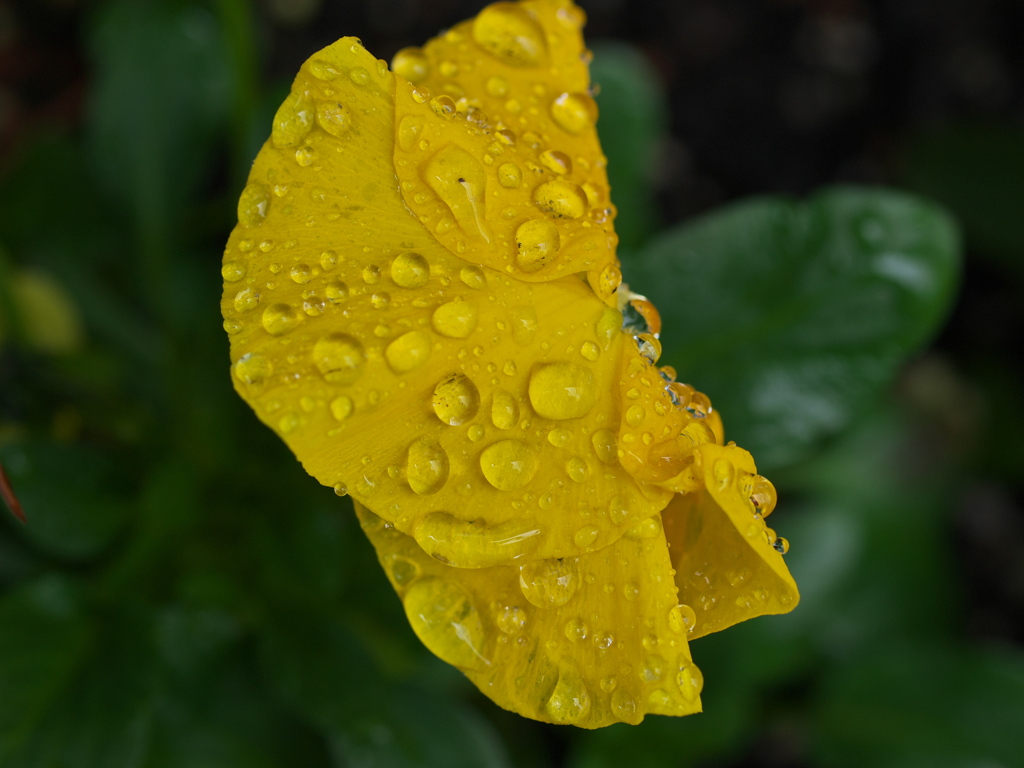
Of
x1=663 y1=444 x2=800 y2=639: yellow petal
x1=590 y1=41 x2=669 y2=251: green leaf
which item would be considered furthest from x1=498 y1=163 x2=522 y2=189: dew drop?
x1=590 y1=41 x2=669 y2=251: green leaf

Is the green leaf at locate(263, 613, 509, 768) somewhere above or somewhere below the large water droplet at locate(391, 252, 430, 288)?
below

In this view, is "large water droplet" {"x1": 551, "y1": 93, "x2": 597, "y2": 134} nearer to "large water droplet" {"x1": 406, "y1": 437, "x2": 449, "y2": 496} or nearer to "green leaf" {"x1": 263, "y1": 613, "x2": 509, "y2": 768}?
"large water droplet" {"x1": 406, "y1": 437, "x2": 449, "y2": 496}

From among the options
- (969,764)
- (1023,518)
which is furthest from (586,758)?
(1023,518)

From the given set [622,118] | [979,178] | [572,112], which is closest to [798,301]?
[622,118]

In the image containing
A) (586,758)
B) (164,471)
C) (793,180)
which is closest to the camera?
(164,471)

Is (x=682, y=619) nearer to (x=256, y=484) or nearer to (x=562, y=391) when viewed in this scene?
(x=562, y=391)

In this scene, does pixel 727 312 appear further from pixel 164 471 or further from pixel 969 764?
pixel 969 764
